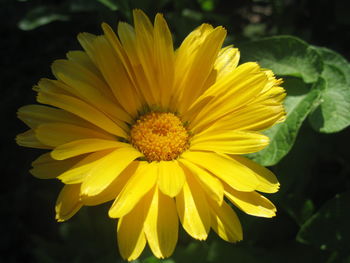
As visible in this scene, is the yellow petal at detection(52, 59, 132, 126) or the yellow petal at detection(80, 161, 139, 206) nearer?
the yellow petal at detection(80, 161, 139, 206)

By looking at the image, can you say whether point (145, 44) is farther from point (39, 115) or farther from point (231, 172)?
point (231, 172)

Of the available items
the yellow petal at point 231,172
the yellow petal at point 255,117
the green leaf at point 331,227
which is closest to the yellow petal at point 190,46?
the yellow petal at point 255,117

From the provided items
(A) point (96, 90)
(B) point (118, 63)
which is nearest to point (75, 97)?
(A) point (96, 90)

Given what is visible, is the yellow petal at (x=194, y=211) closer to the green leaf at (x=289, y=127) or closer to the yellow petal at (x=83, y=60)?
the green leaf at (x=289, y=127)

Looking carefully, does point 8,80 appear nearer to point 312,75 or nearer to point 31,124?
point 31,124

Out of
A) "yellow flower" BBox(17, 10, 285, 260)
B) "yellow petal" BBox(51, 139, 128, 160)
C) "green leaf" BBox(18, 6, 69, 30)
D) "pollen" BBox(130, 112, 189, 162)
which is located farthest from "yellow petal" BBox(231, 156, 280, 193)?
"green leaf" BBox(18, 6, 69, 30)

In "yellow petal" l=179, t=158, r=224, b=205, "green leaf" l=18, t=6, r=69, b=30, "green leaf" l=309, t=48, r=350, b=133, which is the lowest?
"green leaf" l=309, t=48, r=350, b=133

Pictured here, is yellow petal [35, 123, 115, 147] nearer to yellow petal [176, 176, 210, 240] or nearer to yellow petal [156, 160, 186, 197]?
yellow petal [156, 160, 186, 197]
